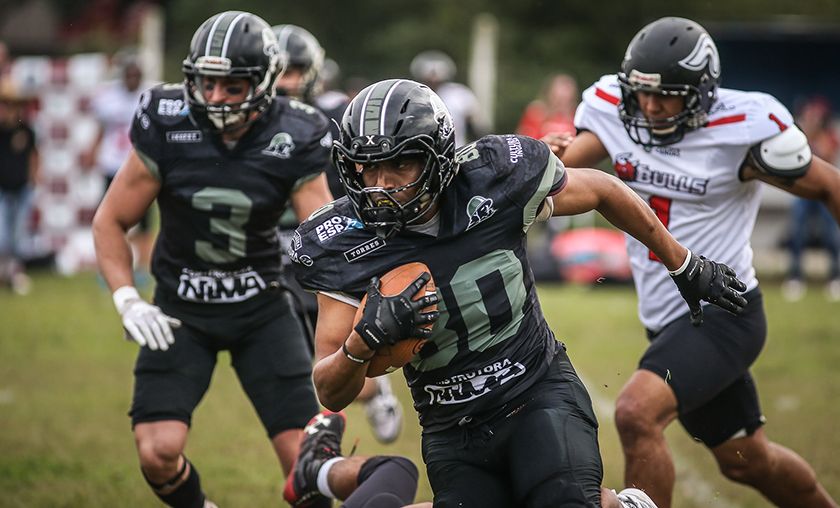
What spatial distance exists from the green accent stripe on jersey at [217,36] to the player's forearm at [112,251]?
2.74ft

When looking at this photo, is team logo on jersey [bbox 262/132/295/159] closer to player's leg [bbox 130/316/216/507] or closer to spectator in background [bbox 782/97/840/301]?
player's leg [bbox 130/316/216/507]

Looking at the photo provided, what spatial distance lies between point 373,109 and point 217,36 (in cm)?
146

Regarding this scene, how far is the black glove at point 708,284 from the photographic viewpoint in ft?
13.6

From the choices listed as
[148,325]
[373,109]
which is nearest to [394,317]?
[373,109]

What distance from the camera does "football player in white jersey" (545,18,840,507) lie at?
4816 mm

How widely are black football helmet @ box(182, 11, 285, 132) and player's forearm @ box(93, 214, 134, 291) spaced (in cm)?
58

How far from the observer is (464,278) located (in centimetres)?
388

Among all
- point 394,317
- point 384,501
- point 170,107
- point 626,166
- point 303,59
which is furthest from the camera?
point 303,59

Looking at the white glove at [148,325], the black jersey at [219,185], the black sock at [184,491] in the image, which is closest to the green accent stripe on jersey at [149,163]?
the black jersey at [219,185]

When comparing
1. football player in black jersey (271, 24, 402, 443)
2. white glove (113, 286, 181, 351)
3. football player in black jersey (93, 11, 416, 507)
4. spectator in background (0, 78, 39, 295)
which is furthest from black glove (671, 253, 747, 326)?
spectator in background (0, 78, 39, 295)

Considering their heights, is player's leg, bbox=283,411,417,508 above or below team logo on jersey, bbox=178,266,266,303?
below

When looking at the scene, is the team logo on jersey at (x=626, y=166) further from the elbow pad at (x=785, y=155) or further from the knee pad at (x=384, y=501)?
the knee pad at (x=384, y=501)

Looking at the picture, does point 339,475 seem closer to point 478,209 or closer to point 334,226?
point 334,226

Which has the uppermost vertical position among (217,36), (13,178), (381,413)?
(217,36)
